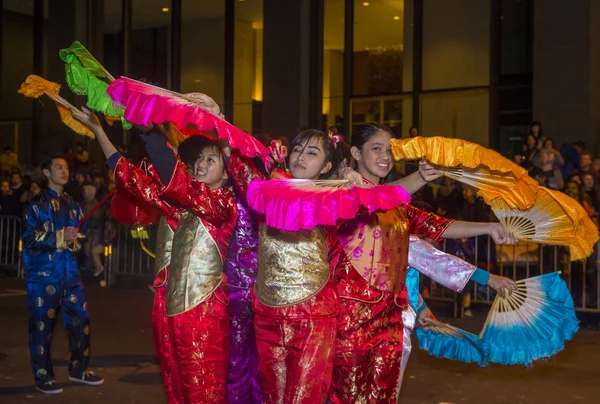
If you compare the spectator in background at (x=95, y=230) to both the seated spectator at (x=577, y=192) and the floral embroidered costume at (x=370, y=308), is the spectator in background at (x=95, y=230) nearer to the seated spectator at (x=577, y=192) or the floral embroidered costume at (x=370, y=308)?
the seated spectator at (x=577, y=192)

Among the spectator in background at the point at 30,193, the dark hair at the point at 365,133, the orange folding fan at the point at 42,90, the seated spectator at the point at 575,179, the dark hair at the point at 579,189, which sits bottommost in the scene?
the spectator in background at the point at 30,193

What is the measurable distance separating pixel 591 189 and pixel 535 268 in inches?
46.7

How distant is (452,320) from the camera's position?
1014 cm

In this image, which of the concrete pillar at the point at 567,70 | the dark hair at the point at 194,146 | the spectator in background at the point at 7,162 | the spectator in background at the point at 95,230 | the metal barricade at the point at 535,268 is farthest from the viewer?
the spectator in background at the point at 7,162

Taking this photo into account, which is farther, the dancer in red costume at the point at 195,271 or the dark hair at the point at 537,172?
the dark hair at the point at 537,172

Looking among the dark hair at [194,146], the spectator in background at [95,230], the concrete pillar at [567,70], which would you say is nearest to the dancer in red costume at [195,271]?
the dark hair at [194,146]

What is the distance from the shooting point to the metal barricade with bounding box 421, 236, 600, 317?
9805mm

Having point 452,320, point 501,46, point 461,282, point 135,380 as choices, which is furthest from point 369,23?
point 461,282

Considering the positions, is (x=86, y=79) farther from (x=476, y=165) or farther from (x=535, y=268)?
(x=535, y=268)

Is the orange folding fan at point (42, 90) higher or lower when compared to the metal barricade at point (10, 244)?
higher

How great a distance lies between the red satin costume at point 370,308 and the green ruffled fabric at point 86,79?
4.40 ft

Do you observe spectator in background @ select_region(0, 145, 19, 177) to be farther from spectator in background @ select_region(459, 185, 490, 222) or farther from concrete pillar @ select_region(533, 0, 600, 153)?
concrete pillar @ select_region(533, 0, 600, 153)

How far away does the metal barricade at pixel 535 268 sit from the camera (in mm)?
9805

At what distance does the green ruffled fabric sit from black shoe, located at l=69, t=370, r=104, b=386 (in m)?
3.22
